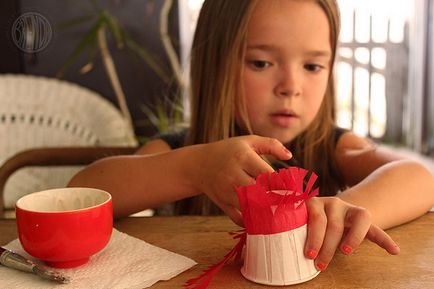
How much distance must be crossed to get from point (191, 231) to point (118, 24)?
6.24 feet

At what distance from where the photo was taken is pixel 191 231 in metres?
0.72

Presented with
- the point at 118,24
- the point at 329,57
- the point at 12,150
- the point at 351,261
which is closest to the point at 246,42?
the point at 329,57

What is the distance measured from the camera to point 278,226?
20.5 inches

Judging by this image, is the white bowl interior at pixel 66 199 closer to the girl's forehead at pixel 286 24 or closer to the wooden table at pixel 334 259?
the wooden table at pixel 334 259

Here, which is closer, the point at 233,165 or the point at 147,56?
the point at 233,165

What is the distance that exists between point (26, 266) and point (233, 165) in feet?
0.87

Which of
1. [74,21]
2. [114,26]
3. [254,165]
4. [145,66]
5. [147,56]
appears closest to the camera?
[254,165]

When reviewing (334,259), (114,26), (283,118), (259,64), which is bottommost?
(334,259)

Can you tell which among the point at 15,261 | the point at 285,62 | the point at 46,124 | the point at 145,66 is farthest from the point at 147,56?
the point at 15,261

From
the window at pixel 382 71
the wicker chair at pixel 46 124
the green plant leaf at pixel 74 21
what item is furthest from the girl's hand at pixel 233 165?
the window at pixel 382 71

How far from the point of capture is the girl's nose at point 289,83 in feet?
3.12

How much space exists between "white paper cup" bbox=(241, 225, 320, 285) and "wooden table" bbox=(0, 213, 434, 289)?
1cm

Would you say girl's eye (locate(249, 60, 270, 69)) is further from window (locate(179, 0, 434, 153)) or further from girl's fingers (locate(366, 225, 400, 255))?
window (locate(179, 0, 434, 153))

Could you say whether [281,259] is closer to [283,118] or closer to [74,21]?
[283,118]
